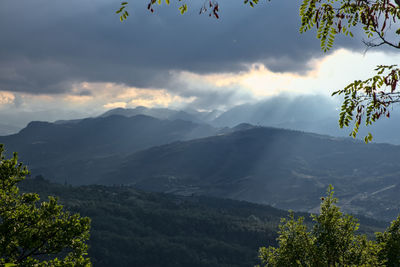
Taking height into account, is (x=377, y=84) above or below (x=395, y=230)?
above

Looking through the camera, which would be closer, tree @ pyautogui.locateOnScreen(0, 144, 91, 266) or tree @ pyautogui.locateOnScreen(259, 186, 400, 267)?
tree @ pyautogui.locateOnScreen(259, 186, 400, 267)

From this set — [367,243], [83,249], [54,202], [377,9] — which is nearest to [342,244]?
[367,243]

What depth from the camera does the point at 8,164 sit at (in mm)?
30172

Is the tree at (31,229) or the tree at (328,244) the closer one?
the tree at (328,244)

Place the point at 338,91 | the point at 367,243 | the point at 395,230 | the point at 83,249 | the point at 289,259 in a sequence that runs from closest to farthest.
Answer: the point at 338,91
the point at 367,243
the point at 289,259
the point at 83,249
the point at 395,230

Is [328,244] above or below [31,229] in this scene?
above

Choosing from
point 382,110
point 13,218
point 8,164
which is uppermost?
point 382,110

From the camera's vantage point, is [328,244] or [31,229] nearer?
[328,244]

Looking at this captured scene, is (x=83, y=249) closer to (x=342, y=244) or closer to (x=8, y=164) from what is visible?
(x=8, y=164)

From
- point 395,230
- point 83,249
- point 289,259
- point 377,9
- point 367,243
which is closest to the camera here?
point 377,9

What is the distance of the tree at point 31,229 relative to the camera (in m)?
26.5

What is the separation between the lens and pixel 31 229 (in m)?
27.4

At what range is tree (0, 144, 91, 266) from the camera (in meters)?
26.5

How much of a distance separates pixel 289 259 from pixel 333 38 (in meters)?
17.0
